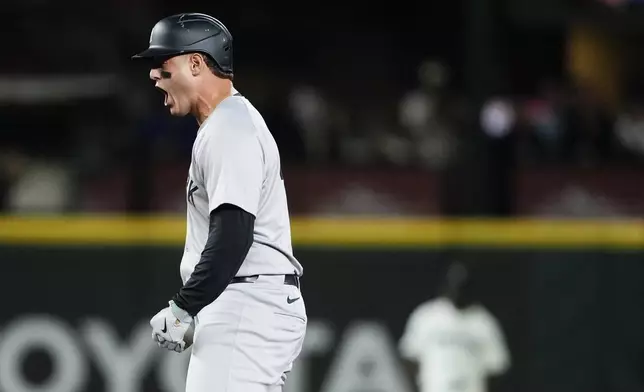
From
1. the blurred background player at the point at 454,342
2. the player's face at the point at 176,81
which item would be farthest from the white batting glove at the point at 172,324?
the blurred background player at the point at 454,342

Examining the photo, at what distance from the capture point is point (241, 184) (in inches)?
136

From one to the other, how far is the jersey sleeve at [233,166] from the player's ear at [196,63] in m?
0.18

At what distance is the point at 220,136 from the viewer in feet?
11.5

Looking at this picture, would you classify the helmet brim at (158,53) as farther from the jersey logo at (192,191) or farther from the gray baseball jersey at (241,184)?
the jersey logo at (192,191)

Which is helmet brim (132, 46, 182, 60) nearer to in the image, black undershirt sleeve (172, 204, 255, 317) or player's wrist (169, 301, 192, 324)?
black undershirt sleeve (172, 204, 255, 317)

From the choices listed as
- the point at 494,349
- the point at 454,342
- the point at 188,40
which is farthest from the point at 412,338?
the point at 188,40

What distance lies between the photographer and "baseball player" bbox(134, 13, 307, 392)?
3.46 m

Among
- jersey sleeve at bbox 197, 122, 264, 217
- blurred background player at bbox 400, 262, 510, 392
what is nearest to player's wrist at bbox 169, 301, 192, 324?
jersey sleeve at bbox 197, 122, 264, 217

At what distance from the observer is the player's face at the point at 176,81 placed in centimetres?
360

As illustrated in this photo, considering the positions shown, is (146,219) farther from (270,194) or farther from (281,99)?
(270,194)

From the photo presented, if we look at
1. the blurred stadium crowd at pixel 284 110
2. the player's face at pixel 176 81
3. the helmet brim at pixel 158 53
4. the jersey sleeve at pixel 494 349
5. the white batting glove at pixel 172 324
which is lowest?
the jersey sleeve at pixel 494 349

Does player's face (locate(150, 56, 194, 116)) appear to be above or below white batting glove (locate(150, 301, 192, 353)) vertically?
above

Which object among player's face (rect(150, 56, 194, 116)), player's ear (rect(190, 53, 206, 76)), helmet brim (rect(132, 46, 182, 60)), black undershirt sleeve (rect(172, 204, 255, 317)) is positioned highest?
helmet brim (rect(132, 46, 182, 60))

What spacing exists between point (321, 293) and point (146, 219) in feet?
3.12
